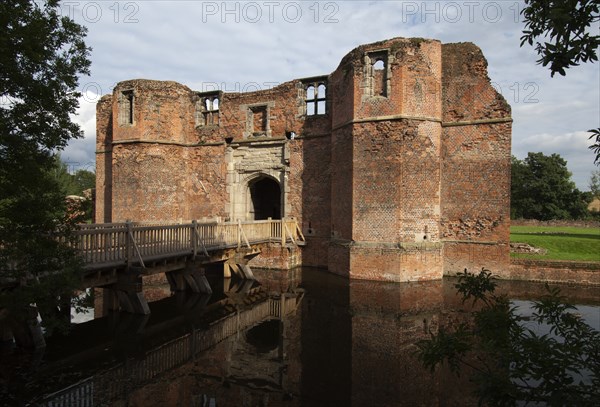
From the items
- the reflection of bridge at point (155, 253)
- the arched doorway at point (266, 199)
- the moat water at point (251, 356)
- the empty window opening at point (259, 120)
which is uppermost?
the empty window opening at point (259, 120)

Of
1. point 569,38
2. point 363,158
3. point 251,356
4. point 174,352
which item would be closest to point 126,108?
point 363,158

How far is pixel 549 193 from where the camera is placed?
45.7m

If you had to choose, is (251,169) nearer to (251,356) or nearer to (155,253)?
(155,253)

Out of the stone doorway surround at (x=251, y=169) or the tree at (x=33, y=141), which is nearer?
the tree at (x=33, y=141)

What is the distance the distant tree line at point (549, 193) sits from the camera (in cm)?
4544

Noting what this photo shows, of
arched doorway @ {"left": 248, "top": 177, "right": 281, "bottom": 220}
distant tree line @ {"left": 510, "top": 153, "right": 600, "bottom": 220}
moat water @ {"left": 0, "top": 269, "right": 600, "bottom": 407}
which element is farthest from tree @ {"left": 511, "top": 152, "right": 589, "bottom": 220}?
moat water @ {"left": 0, "top": 269, "right": 600, "bottom": 407}

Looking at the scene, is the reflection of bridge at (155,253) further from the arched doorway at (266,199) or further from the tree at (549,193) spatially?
the tree at (549,193)

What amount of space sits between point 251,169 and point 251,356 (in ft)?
40.1

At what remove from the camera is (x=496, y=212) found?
1488cm

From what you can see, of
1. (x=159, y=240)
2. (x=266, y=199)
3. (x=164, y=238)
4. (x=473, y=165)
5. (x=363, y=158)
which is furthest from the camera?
(x=266, y=199)

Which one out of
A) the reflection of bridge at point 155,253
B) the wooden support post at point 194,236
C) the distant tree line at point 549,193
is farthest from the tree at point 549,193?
the wooden support post at point 194,236

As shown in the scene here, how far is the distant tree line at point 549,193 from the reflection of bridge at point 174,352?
141ft

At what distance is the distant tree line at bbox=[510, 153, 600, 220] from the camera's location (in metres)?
45.4

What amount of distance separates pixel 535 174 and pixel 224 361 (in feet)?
164
